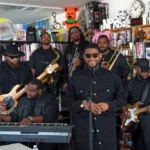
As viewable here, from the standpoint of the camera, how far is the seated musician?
2666mm

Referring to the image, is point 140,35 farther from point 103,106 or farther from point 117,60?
point 103,106

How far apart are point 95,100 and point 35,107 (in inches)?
30.6

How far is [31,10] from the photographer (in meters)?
6.78

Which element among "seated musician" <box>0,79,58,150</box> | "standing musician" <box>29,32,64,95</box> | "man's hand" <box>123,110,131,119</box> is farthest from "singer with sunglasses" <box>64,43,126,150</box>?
"standing musician" <box>29,32,64,95</box>

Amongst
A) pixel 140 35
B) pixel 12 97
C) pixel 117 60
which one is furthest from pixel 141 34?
pixel 12 97

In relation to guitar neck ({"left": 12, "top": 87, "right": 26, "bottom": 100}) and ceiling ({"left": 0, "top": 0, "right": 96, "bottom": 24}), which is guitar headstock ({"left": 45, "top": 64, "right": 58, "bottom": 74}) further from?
ceiling ({"left": 0, "top": 0, "right": 96, "bottom": 24})

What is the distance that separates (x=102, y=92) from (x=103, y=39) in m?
1.20

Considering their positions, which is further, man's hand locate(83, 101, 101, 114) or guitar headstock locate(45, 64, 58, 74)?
guitar headstock locate(45, 64, 58, 74)

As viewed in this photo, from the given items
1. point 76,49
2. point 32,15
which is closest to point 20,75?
point 76,49

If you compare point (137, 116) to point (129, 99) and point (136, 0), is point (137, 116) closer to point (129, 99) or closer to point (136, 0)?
point (129, 99)

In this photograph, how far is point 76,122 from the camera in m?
A: 2.23

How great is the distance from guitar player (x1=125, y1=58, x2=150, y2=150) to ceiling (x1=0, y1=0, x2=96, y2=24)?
305 cm

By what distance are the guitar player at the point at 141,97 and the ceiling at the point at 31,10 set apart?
305 cm

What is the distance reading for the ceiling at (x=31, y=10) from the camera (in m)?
5.80
